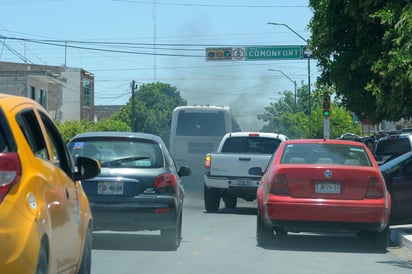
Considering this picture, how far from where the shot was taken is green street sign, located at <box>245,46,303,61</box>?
3875cm

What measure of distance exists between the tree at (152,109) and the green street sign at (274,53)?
44068 millimetres

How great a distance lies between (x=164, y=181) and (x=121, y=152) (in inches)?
34.4

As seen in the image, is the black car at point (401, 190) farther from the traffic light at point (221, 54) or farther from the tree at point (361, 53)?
the traffic light at point (221, 54)

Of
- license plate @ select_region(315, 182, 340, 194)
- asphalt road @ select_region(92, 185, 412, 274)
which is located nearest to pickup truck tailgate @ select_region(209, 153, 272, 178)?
asphalt road @ select_region(92, 185, 412, 274)

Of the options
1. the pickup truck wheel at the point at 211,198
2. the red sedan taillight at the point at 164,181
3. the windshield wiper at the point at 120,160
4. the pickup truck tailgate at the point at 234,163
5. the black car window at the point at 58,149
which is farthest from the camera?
the pickup truck wheel at the point at 211,198

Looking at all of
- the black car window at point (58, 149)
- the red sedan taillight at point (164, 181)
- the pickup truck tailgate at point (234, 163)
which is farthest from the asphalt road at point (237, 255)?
the pickup truck tailgate at point (234, 163)

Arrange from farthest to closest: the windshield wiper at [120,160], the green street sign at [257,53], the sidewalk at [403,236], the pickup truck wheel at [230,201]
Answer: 1. the green street sign at [257,53]
2. the pickup truck wheel at [230,201]
3. the sidewalk at [403,236]
4. the windshield wiper at [120,160]

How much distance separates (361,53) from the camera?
60.5 ft

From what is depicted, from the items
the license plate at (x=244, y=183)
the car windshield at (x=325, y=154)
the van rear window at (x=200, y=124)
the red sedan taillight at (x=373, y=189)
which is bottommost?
the license plate at (x=244, y=183)

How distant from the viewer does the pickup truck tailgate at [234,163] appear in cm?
1742

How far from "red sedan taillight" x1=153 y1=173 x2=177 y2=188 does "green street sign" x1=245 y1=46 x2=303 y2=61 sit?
28216 mm

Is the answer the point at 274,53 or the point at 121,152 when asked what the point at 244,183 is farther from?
the point at 274,53

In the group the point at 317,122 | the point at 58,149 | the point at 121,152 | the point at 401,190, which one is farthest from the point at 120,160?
the point at 317,122

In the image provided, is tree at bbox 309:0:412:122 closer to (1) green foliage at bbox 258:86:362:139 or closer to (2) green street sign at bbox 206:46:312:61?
(1) green foliage at bbox 258:86:362:139
